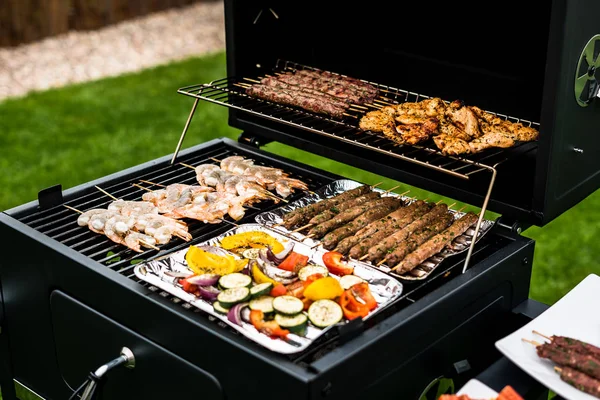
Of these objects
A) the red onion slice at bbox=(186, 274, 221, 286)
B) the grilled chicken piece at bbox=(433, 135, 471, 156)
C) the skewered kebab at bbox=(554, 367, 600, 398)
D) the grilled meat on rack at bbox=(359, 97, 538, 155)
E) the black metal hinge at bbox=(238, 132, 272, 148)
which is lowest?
the skewered kebab at bbox=(554, 367, 600, 398)

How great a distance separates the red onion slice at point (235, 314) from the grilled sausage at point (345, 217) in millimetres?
624

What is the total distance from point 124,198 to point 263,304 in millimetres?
1128

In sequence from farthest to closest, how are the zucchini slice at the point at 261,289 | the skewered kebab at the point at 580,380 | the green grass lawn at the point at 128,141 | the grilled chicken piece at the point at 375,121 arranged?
the green grass lawn at the point at 128,141 < the grilled chicken piece at the point at 375,121 < the zucchini slice at the point at 261,289 < the skewered kebab at the point at 580,380

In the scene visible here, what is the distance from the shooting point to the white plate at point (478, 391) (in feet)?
7.61

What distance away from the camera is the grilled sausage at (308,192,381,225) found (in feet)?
9.91

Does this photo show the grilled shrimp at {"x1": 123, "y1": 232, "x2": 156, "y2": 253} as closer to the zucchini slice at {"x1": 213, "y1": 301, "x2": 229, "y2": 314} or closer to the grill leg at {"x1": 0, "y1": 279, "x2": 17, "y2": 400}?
the zucchini slice at {"x1": 213, "y1": 301, "x2": 229, "y2": 314}

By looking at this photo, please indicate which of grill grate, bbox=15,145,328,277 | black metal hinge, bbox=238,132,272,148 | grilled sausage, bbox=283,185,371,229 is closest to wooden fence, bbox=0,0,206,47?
black metal hinge, bbox=238,132,272,148

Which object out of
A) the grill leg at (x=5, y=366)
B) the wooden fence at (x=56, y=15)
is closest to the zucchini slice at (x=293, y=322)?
the grill leg at (x=5, y=366)

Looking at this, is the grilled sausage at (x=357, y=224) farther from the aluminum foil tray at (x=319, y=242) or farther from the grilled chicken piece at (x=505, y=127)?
the grilled chicken piece at (x=505, y=127)

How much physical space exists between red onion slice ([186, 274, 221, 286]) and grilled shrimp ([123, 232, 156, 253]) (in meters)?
0.38

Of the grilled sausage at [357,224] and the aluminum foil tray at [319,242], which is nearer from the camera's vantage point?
the aluminum foil tray at [319,242]

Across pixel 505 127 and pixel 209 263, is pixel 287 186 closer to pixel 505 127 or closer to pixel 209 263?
pixel 209 263

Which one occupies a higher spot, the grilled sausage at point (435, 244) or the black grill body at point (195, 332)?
the grilled sausage at point (435, 244)

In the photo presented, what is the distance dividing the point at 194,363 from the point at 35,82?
658 cm
